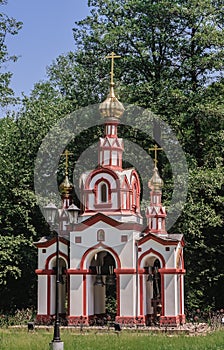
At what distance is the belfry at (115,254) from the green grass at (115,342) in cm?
264

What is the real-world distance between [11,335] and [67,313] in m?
4.45

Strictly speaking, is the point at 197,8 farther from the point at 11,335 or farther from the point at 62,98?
the point at 11,335

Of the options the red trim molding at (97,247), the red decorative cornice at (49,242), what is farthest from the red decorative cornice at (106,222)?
the red decorative cornice at (49,242)

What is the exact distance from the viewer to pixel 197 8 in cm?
2908

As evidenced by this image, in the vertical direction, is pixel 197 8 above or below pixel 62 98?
above

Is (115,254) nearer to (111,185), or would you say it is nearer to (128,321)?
(128,321)

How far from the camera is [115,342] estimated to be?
1641cm

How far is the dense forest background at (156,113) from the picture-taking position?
89.7 ft

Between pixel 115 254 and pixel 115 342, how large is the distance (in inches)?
210

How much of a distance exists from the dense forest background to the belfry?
12.4 ft

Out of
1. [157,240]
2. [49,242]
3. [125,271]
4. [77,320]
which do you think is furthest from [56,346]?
[49,242]

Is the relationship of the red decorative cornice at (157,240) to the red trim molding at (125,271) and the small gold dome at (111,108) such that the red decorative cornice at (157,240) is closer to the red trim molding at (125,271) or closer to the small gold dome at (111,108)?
the red trim molding at (125,271)

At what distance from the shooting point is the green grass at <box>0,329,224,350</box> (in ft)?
50.4

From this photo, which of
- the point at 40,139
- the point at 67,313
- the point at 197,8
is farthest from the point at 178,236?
the point at 197,8
